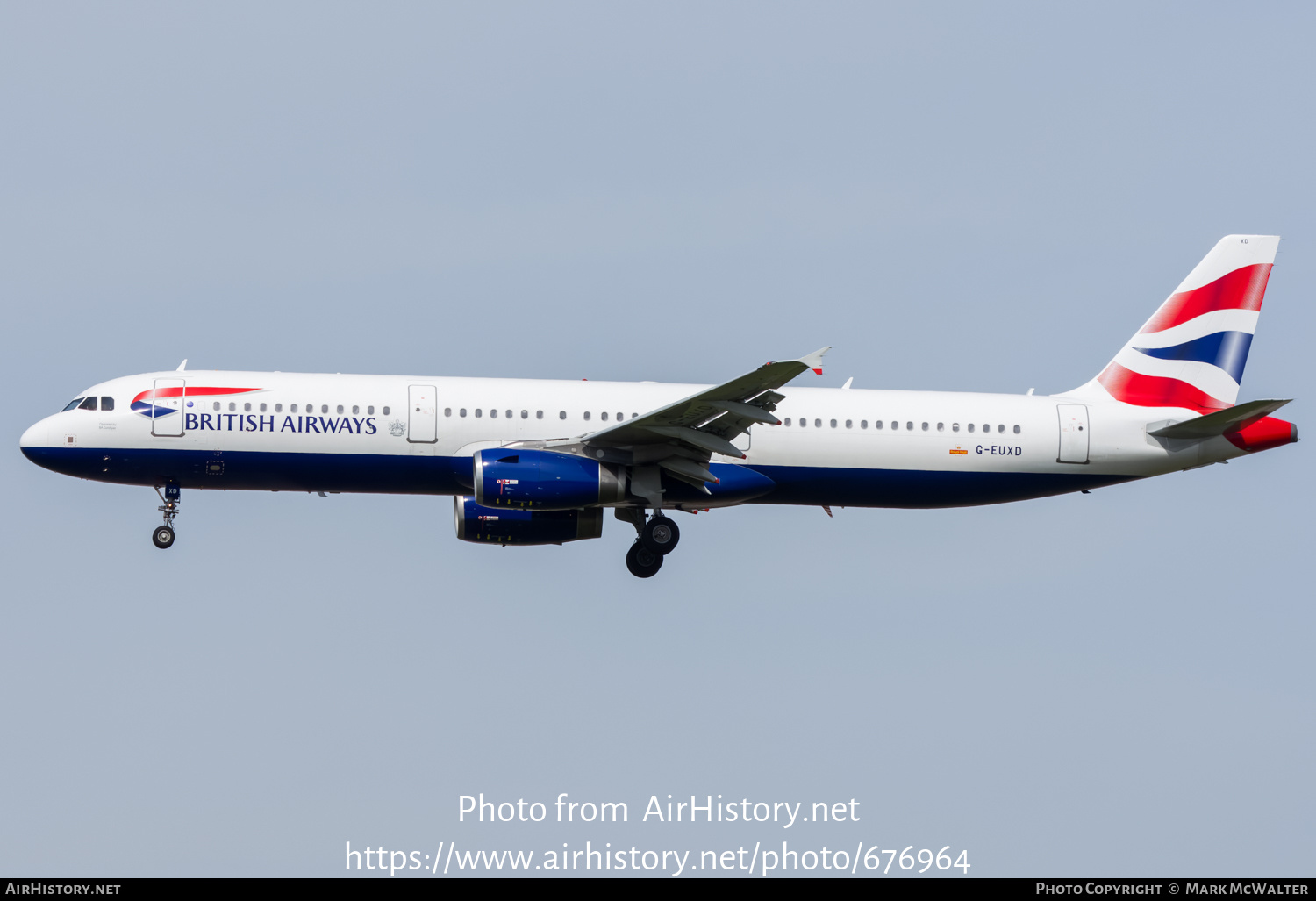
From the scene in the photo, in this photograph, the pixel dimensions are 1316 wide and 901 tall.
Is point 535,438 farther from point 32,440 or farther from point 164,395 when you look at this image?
point 32,440

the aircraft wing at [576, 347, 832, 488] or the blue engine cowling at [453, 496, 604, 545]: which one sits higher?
the aircraft wing at [576, 347, 832, 488]

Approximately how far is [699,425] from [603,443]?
2.20m

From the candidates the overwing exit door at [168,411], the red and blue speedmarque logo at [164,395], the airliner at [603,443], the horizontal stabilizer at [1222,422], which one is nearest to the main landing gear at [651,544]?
the airliner at [603,443]

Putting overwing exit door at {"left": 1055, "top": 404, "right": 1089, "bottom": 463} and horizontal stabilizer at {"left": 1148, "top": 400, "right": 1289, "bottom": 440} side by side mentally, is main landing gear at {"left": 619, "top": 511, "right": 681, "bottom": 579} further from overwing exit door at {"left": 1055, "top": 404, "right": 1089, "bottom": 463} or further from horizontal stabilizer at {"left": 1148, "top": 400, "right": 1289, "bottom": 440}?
horizontal stabilizer at {"left": 1148, "top": 400, "right": 1289, "bottom": 440}

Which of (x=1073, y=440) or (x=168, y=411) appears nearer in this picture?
(x=168, y=411)

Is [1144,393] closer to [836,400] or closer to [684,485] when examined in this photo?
[836,400]

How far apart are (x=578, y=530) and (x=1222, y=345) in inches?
669

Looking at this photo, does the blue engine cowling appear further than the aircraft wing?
Answer: Yes

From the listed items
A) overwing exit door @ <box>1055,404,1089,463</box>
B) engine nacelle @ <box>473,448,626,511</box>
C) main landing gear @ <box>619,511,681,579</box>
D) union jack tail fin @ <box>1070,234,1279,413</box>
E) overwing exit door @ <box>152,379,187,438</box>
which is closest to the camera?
engine nacelle @ <box>473,448,626,511</box>

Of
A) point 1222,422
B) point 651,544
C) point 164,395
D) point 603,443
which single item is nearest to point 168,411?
point 164,395

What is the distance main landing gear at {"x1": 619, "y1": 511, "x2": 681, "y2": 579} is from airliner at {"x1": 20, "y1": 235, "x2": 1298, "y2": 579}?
0.15 feet

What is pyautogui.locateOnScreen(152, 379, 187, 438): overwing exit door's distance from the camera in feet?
117

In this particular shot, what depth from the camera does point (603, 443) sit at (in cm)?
3519

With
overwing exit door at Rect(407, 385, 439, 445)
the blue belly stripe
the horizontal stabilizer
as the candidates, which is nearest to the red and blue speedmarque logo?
the blue belly stripe
